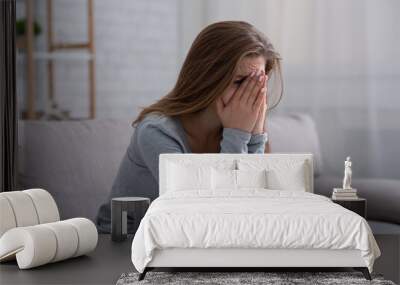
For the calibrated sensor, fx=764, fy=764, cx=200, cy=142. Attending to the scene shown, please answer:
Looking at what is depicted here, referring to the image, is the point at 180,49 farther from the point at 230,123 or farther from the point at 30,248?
the point at 30,248

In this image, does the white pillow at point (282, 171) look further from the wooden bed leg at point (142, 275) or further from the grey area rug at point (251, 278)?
the wooden bed leg at point (142, 275)

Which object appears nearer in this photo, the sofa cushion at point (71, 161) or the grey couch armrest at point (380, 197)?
the sofa cushion at point (71, 161)

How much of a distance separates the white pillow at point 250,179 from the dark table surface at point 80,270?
50cm

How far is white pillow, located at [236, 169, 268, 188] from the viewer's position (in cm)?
296

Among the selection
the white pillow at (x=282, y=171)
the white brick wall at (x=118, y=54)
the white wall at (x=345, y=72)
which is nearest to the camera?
the white pillow at (x=282, y=171)

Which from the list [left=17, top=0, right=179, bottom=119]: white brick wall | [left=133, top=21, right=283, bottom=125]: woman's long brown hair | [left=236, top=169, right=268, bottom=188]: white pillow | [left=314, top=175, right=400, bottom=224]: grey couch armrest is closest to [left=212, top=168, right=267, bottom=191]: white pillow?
[left=236, top=169, right=268, bottom=188]: white pillow

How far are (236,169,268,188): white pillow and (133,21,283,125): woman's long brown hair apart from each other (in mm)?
365

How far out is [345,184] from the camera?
10.3 ft

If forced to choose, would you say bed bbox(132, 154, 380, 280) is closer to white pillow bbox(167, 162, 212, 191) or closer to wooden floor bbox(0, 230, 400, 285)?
wooden floor bbox(0, 230, 400, 285)

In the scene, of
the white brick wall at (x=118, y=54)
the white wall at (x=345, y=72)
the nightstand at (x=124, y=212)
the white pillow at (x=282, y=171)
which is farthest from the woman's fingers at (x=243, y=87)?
the white brick wall at (x=118, y=54)

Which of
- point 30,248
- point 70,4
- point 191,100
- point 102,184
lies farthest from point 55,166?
point 70,4

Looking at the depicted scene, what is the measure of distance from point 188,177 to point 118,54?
283 cm

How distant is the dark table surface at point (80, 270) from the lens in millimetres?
2395

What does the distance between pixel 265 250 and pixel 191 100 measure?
3.32 ft
